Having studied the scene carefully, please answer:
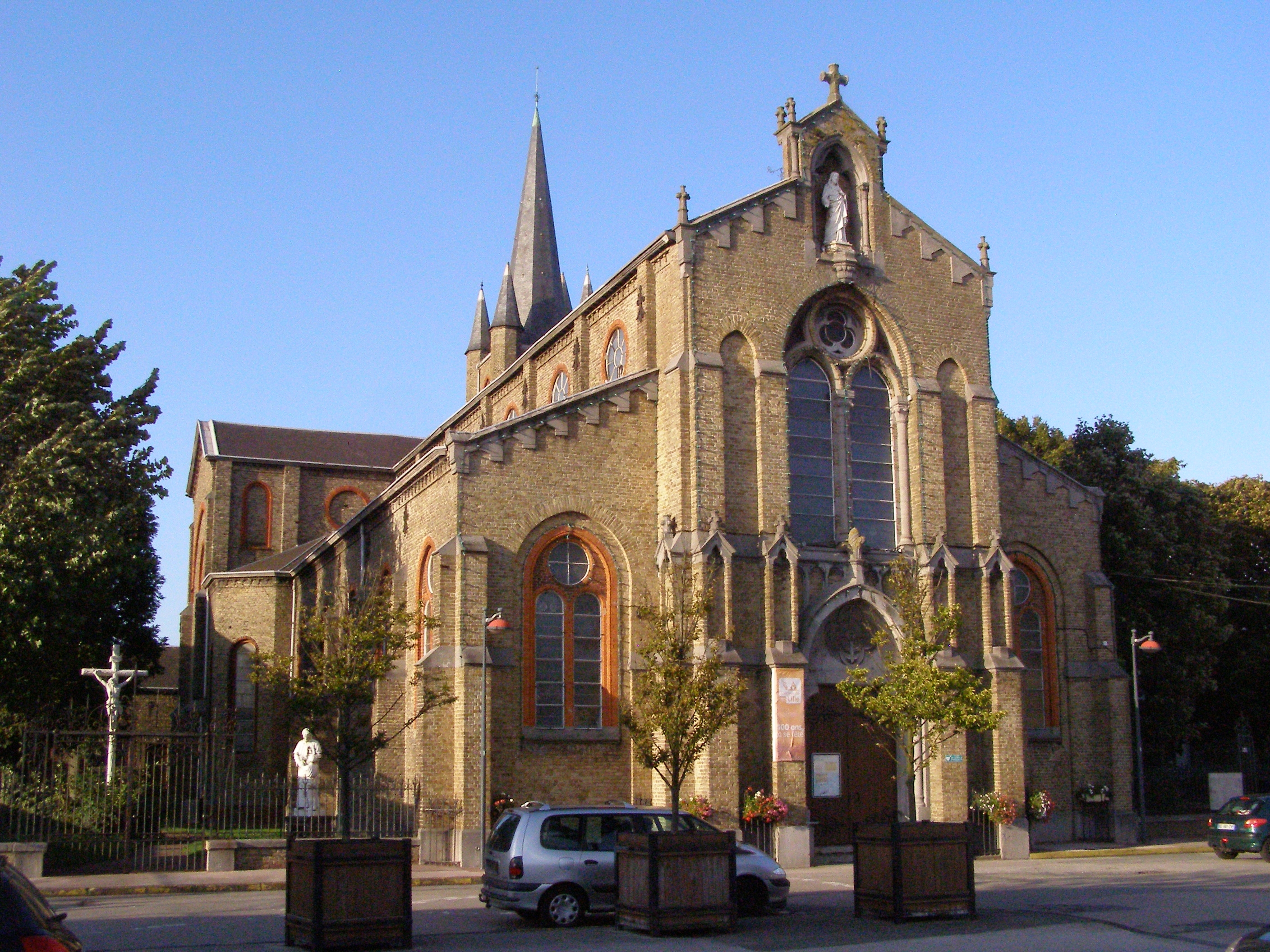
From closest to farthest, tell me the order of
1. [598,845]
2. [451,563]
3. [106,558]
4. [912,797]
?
[598,845], [912,797], [451,563], [106,558]

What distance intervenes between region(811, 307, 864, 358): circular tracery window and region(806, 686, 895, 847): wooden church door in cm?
768

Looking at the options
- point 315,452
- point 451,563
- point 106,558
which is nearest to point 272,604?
point 315,452

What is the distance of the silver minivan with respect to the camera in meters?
16.5

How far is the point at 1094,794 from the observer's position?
29141mm

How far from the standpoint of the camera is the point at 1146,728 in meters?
36.7

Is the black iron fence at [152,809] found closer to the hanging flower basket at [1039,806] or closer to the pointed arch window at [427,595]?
the pointed arch window at [427,595]

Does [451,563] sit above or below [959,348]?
below

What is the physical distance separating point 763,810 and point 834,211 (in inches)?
527

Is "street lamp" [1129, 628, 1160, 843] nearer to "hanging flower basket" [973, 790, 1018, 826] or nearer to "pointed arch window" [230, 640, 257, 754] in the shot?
"hanging flower basket" [973, 790, 1018, 826]

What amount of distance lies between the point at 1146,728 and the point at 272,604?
27242 millimetres

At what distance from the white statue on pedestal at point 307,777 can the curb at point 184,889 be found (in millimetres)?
4156

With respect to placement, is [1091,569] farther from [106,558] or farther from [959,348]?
[106,558]

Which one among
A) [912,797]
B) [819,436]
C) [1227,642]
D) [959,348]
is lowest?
[912,797]

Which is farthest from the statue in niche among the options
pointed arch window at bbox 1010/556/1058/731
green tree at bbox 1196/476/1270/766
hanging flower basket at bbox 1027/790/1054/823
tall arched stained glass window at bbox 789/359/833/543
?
green tree at bbox 1196/476/1270/766
